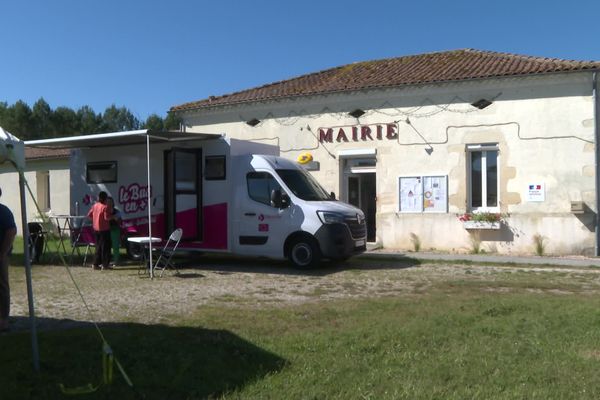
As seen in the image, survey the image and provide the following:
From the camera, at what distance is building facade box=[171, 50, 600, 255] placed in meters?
15.1

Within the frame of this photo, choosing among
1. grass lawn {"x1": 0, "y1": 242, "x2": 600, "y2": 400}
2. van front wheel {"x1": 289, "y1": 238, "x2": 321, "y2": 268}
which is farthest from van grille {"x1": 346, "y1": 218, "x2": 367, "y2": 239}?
grass lawn {"x1": 0, "y1": 242, "x2": 600, "y2": 400}

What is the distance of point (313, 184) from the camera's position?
13328 millimetres

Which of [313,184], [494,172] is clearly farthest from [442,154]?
[313,184]

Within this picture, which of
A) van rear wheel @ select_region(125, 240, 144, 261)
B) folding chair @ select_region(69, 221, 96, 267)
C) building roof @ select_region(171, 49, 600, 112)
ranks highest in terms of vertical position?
building roof @ select_region(171, 49, 600, 112)

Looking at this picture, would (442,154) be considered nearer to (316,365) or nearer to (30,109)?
(316,365)

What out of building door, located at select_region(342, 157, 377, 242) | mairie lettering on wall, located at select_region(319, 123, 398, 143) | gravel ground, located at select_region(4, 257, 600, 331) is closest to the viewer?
gravel ground, located at select_region(4, 257, 600, 331)

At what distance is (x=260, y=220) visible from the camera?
12.8m

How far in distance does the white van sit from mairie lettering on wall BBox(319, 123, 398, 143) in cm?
438

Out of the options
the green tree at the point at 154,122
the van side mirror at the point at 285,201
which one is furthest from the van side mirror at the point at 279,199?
the green tree at the point at 154,122

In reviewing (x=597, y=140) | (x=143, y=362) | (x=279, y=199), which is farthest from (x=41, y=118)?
(x=143, y=362)

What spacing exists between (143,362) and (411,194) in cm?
1260

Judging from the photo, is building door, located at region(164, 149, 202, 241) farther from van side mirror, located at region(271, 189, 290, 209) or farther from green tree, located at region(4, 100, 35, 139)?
green tree, located at region(4, 100, 35, 139)

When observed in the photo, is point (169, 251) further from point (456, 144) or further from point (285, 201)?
point (456, 144)

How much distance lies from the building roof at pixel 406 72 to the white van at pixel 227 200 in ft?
17.2
